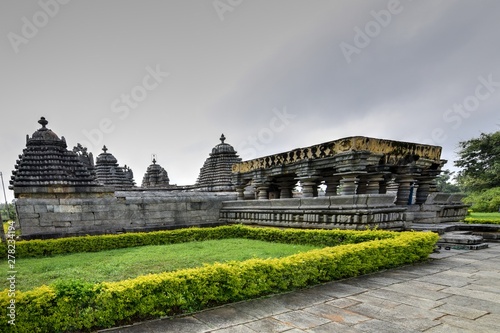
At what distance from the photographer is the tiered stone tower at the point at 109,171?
29.7 metres

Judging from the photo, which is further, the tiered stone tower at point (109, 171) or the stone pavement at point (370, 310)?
the tiered stone tower at point (109, 171)

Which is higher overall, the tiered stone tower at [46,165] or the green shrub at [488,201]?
the tiered stone tower at [46,165]

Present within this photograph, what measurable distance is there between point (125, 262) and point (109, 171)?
2639 cm

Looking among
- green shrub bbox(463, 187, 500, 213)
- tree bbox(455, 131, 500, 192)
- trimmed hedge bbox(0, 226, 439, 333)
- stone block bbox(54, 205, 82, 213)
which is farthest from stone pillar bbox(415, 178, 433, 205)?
tree bbox(455, 131, 500, 192)

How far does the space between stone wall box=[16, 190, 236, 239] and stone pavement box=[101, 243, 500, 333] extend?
858 cm

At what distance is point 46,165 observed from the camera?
1452cm

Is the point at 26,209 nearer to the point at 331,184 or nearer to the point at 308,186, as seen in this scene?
the point at 308,186

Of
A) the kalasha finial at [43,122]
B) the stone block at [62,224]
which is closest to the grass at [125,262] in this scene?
the stone block at [62,224]

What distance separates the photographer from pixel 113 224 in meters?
11.1

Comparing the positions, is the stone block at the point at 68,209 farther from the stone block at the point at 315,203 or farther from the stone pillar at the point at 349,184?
the stone pillar at the point at 349,184

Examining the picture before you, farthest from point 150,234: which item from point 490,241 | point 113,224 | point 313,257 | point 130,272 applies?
point 490,241

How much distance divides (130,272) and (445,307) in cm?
527

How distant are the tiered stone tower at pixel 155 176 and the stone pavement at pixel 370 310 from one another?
37549mm

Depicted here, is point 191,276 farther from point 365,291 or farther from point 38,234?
point 38,234
